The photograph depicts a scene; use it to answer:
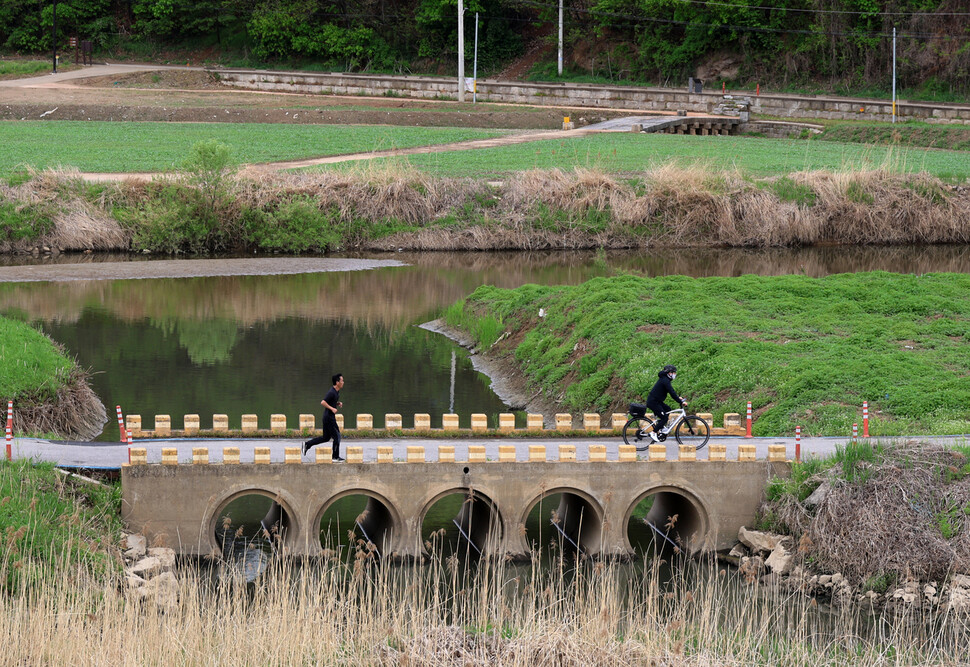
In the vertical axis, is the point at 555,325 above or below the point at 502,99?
below

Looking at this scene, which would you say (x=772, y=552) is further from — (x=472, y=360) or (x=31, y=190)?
(x=31, y=190)

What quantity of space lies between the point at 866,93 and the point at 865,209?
2945 centimetres

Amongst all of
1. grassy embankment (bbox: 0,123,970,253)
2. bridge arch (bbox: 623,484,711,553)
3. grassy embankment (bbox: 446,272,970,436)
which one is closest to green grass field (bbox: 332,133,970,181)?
grassy embankment (bbox: 0,123,970,253)

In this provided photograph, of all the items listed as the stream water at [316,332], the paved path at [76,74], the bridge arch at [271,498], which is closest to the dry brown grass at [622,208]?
the stream water at [316,332]

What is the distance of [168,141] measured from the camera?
68562 millimetres

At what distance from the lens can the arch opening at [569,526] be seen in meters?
22.4

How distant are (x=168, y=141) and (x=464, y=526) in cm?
4908

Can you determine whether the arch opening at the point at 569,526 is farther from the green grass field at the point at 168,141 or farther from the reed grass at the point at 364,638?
the green grass field at the point at 168,141

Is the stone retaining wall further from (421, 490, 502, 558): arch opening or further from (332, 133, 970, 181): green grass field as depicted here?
(421, 490, 502, 558): arch opening

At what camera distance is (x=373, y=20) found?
9894cm

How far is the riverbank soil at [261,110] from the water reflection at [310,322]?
2728 centimetres

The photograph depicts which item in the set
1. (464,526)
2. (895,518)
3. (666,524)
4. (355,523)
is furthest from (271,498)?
(895,518)

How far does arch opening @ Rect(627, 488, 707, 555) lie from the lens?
22.4 m

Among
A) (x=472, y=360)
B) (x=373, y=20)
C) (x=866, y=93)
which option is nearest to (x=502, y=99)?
(x=373, y=20)
